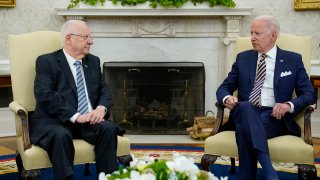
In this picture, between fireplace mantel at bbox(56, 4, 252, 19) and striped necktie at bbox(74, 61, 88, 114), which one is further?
fireplace mantel at bbox(56, 4, 252, 19)

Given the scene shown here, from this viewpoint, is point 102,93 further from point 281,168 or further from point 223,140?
point 281,168

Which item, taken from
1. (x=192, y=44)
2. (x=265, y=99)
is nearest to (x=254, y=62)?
(x=265, y=99)

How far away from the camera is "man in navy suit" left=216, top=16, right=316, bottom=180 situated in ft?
9.35

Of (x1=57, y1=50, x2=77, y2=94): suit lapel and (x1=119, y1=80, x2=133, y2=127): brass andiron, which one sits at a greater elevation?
(x1=57, y1=50, x2=77, y2=94): suit lapel

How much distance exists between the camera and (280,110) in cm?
293

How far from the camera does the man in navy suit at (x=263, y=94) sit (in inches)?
112

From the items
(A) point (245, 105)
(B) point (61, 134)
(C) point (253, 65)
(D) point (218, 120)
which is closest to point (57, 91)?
(B) point (61, 134)

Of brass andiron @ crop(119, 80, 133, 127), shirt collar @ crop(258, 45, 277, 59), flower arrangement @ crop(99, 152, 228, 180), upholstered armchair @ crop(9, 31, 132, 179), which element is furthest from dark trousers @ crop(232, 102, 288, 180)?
brass andiron @ crop(119, 80, 133, 127)

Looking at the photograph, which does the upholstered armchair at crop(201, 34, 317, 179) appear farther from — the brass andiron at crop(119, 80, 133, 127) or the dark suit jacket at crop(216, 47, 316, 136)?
the brass andiron at crop(119, 80, 133, 127)

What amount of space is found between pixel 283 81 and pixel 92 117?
1.31 meters

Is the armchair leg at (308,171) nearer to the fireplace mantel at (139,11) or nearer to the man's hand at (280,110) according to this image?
the man's hand at (280,110)

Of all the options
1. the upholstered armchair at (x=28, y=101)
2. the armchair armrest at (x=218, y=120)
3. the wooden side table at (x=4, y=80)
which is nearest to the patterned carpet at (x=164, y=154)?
the wooden side table at (x=4, y=80)

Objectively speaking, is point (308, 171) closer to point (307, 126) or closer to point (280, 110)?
point (307, 126)

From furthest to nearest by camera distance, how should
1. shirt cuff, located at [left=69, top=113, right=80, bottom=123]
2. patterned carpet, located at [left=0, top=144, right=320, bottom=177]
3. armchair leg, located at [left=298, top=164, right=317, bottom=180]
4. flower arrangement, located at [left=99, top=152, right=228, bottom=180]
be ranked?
patterned carpet, located at [left=0, top=144, right=320, bottom=177], shirt cuff, located at [left=69, top=113, right=80, bottom=123], armchair leg, located at [left=298, top=164, right=317, bottom=180], flower arrangement, located at [left=99, top=152, right=228, bottom=180]
